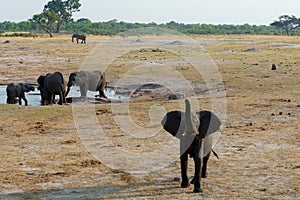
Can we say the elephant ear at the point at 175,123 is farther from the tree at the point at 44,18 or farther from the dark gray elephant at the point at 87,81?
the tree at the point at 44,18

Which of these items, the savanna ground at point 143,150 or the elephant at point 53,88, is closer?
the savanna ground at point 143,150

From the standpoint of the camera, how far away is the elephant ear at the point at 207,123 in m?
8.52

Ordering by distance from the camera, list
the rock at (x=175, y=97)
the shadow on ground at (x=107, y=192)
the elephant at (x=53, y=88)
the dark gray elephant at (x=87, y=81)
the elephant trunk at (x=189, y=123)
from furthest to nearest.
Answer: the dark gray elephant at (x=87, y=81)
the rock at (x=175, y=97)
the elephant at (x=53, y=88)
the shadow on ground at (x=107, y=192)
the elephant trunk at (x=189, y=123)

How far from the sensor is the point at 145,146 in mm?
12398

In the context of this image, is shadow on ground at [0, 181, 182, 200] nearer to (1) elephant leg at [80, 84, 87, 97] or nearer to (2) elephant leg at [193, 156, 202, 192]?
(2) elephant leg at [193, 156, 202, 192]

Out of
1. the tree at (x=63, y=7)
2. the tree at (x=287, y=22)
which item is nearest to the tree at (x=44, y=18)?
the tree at (x=63, y=7)

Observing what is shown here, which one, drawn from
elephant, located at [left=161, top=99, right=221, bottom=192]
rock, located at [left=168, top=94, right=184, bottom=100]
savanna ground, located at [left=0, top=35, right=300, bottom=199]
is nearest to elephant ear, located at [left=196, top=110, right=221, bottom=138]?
elephant, located at [left=161, top=99, right=221, bottom=192]

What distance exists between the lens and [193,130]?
8219 millimetres

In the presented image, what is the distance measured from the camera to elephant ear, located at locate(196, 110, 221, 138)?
8.52 m

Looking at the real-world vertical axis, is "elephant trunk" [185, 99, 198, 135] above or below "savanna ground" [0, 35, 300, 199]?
above

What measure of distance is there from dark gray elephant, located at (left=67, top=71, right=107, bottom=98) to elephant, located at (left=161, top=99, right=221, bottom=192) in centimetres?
1346

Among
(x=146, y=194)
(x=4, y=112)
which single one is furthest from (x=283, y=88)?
(x=146, y=194)

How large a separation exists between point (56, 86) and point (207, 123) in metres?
12.4

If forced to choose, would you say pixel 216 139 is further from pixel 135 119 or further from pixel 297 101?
pixel 297 101
